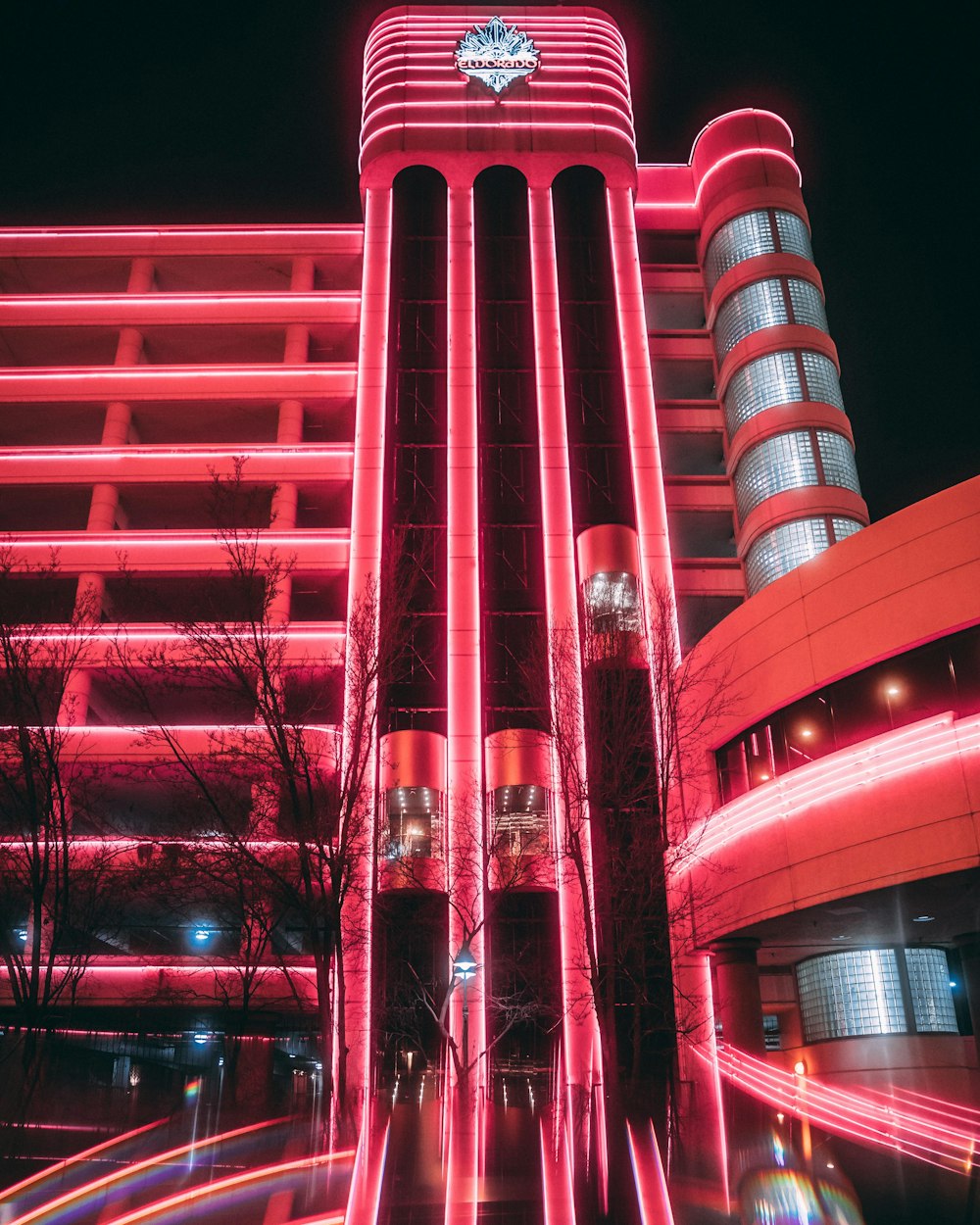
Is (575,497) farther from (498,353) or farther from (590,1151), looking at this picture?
(590,1151)

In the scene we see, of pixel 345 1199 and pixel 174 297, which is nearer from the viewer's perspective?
pixel 345 1199

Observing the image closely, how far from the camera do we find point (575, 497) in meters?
39.8

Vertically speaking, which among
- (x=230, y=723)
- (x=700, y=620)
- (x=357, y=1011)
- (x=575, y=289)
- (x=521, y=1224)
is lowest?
(x=521, y=1224)

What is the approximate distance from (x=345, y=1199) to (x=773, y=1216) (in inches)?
195

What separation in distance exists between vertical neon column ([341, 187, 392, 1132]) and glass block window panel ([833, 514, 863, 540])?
1649cm

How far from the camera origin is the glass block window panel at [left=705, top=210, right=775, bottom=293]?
1782 inches

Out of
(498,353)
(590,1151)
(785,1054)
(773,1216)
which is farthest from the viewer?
(498,353)

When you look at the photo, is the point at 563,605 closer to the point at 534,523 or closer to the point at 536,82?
the point at 534,523

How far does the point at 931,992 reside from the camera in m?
27.8

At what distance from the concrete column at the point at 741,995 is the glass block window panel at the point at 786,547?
15.1 metres

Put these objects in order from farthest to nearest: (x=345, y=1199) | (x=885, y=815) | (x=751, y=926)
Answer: (x=751, y=926)
(x=885, y=815)
(x=345, y=1199)

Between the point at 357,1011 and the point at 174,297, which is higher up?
the point at 174,297

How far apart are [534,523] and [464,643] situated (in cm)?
548

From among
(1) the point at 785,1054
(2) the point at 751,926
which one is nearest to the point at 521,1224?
(2) the point at 751,926
